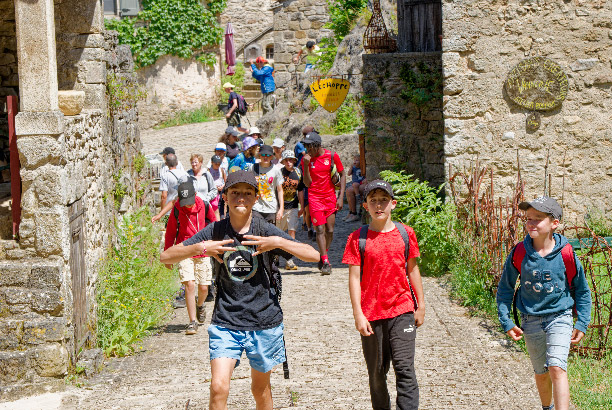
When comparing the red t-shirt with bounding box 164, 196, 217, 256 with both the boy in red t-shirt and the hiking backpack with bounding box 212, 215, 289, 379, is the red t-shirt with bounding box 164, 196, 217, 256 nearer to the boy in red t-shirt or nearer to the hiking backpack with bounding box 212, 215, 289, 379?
the hiking backpack with bounding box 212, 215, 289, 379

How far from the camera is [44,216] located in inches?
245

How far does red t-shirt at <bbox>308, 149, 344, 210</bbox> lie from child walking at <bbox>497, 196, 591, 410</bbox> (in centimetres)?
506

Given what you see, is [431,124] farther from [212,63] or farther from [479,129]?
[212,63]

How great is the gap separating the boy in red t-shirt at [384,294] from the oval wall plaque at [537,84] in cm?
478

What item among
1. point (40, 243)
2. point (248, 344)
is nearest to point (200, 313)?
point (40, 243)

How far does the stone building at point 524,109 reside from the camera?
8.88 m

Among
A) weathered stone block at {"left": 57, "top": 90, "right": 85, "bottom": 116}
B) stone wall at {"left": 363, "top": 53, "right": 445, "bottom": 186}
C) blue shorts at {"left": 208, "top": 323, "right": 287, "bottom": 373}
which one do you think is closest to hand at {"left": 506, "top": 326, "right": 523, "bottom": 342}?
blue shorts at {"left": 208, "top": 323, "right": 287, "bottom": 373}

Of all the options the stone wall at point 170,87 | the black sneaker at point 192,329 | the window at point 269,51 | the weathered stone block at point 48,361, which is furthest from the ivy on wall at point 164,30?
the weathered stone block at point 48,361

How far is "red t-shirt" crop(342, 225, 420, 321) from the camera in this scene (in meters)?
4.75

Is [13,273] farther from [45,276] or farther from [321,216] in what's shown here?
[321,216]

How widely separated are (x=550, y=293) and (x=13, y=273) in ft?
13.2

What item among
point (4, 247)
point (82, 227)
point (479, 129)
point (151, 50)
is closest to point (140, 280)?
point (82, 227)

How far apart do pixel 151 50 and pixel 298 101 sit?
249 inches

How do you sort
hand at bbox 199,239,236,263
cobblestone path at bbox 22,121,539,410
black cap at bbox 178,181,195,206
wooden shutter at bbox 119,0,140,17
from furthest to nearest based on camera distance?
wooden shutter at bbox 119,0,140,17 → black cap at bbox 178,181,195,206 → cobblestone path at bbox 22,121,539,410 → hand at bbox 199,239,236,263
